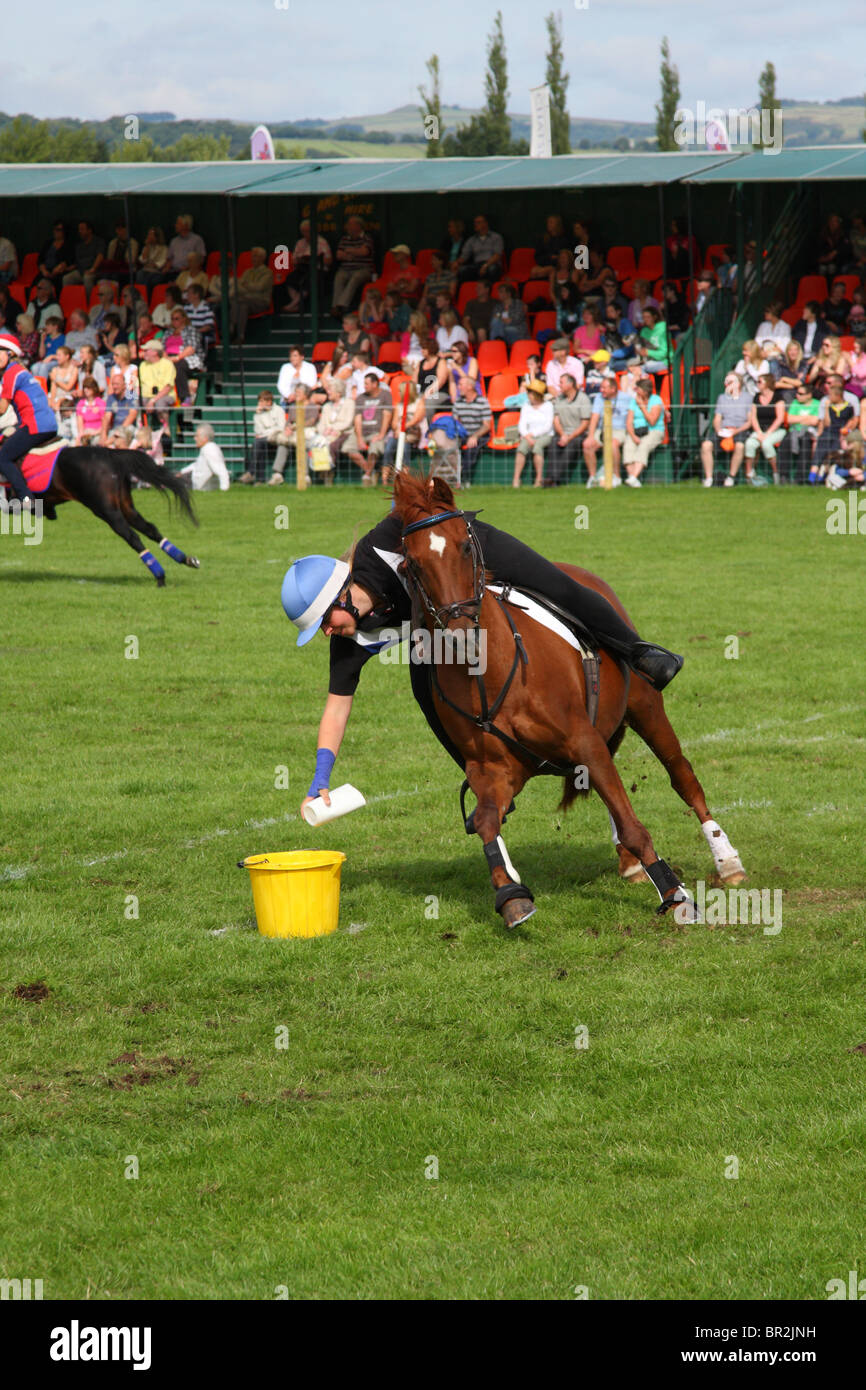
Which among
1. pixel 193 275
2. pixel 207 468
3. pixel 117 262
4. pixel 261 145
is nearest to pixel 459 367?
pixel 207 468

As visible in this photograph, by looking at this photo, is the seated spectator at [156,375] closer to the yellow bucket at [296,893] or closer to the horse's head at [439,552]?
the yellow bucket at [296,893]

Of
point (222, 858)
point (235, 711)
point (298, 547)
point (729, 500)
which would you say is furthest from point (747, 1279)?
point (729, 500)

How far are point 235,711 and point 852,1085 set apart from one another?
22.3ft

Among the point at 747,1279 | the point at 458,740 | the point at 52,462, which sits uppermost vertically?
the point at 52,462

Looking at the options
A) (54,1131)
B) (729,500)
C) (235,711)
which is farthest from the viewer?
(729,500)

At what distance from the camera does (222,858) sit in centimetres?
794

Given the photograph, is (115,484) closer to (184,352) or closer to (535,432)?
(535,432)

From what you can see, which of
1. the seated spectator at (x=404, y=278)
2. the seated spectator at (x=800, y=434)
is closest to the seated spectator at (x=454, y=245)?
the seated spectator at (x=404, y=278)

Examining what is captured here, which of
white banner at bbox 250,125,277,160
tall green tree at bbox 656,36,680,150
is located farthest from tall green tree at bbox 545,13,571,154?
white banner at bbox 250,125,277,160

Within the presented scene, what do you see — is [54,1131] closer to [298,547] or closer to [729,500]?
[298,547]

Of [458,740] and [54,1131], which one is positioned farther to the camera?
[458,740]

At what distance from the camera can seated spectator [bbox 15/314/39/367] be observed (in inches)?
1211

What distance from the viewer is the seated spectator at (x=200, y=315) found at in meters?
29.6

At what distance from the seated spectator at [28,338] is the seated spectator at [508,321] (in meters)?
9.27
